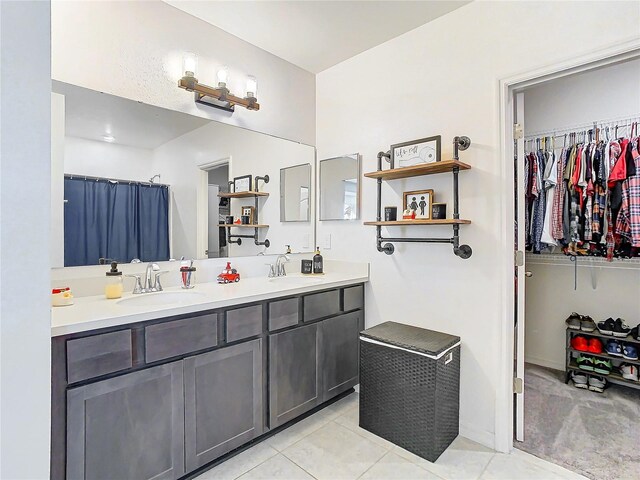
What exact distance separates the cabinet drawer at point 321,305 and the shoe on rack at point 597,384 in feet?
6.90

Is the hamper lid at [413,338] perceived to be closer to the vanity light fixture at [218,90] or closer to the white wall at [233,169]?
the white wall at [233,169]

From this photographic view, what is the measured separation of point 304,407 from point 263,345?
0.57 m

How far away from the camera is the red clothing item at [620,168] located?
7.66 feet

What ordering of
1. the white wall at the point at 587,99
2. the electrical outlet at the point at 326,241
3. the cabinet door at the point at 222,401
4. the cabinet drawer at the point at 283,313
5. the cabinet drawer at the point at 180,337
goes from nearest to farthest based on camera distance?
the cabinet drawer at the point at 180,337
the cabinet door at the point at 222,401
the cabinet drawer at the point at 283,313
the white wall at the point at 587,99
the electrical outlet at the point at 326,241

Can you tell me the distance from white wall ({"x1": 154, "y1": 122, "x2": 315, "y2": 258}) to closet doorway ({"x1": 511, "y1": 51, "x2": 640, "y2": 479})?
162 cm

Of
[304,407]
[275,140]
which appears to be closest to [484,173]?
[275,140]

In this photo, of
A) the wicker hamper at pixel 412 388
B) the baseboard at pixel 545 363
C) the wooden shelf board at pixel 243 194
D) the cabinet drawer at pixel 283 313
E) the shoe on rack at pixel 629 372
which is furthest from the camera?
the baseboard at pixel 545 363

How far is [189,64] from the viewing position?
6.90 feet

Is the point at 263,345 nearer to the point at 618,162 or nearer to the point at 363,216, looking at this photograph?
the point at 363,216

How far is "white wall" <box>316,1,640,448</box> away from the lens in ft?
5.92

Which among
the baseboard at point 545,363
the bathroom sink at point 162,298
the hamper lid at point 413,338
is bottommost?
the baseboard at point 545,363

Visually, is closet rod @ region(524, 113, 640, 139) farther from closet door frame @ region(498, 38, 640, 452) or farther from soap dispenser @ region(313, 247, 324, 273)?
soap dispenser @ region(313, 247, 324, 273)

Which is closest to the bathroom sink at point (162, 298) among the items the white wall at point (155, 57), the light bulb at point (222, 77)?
the white wall at point (155, 57)

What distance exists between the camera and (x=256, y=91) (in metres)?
2.53
